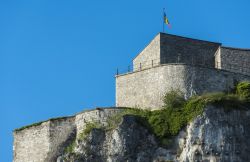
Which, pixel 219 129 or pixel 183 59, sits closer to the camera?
pixel 219 129

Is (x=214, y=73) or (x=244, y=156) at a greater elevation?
(x=214, y=73)

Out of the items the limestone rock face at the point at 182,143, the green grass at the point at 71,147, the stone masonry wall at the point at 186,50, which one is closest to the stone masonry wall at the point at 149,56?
the stone masonry wall at the point at 186,50

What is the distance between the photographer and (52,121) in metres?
69.1

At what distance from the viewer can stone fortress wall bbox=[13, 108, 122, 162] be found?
67750mm

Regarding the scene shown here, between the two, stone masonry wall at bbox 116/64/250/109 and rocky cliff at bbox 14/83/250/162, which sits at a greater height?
stone masonry wall at bbox 116/64/250/109

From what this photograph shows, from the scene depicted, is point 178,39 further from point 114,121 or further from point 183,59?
point 114,121

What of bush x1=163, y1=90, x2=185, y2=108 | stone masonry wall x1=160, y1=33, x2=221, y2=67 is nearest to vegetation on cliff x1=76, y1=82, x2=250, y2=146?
bush x1=163, y1=90, x2=185, y2=108

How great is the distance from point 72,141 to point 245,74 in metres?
12.4

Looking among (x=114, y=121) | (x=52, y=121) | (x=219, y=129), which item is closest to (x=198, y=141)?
(x=219, y=129)

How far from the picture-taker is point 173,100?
2645 inches

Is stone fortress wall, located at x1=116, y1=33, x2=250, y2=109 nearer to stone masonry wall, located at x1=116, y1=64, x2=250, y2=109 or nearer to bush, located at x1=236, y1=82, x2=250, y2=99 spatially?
stone masonry wall, located at x1=116, y1=64, x2=250, y2=109

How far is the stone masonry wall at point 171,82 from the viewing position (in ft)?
224

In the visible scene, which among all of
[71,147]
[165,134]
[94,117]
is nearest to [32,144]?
[71,147]

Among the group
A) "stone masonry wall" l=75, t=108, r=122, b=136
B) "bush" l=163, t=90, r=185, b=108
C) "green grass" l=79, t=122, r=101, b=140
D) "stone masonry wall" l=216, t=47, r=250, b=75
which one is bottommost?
"green grass" l=79, t=122, r=101, b=140
